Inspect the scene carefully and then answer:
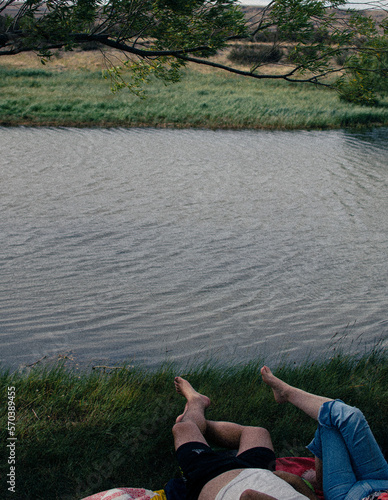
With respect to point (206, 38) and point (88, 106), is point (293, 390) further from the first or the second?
point (88, 106)

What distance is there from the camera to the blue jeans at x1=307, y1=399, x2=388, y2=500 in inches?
94.2

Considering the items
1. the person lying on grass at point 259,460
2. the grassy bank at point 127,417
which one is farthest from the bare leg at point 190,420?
the grassy bank at point 127,417

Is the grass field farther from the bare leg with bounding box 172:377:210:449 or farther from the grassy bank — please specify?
the bare leg with bounding box 172:377:210:449

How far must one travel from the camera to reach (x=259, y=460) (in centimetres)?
258

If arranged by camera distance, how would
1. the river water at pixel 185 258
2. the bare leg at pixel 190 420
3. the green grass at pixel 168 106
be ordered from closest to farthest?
the bare leg at pixel 190 420
the river water at pixel 185 258
the green grass at pixel 168 106

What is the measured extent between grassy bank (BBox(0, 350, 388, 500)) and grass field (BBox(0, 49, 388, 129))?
62.1 ft

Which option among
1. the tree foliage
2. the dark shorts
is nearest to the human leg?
the dark shorts

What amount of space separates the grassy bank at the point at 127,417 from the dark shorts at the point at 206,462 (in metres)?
0.37

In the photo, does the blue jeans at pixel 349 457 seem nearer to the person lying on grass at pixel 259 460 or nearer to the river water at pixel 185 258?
the person lying on grass at pixel 259 460

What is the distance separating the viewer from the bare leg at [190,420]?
107 inches

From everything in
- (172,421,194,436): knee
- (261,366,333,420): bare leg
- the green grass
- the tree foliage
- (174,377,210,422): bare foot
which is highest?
the tree foliage

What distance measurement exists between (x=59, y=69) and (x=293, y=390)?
42.2 metres

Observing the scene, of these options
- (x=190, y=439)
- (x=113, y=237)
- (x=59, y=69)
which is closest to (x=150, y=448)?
(x=190, y=439)

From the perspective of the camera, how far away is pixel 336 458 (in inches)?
98.3
